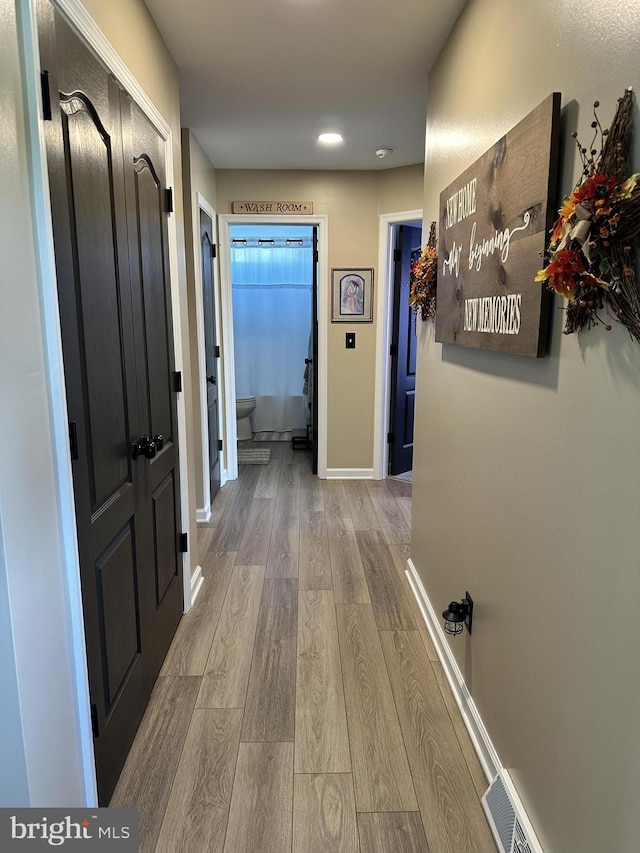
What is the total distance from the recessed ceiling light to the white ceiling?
0.05 meters

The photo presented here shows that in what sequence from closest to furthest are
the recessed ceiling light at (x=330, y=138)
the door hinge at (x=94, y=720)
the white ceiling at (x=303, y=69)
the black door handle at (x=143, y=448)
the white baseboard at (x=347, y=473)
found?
the door hinge at (x=94, y=720) → the black door handle at (x=143, y=448) → the white ceiling at (x=303, y=69) → the recessed ceiling light at (x=330, y=138) → the white baseboard at (x=347, y=473)

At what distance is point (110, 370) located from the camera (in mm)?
1515

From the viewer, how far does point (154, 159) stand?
6.60 ft

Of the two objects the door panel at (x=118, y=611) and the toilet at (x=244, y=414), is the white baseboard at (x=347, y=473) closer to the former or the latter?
the toilet at (x=244, y=414)

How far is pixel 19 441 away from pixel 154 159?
4.83 ft

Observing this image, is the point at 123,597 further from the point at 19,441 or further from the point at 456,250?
the point at 456,250

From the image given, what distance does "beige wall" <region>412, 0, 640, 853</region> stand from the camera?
922 millimetres

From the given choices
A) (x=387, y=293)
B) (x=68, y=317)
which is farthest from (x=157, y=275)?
(x=387, y=293)

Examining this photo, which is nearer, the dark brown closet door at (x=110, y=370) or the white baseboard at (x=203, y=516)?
the dark brown closet door at (x=110, y=370)

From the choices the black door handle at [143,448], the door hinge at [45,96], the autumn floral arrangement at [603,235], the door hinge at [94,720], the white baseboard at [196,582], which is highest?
the door hinge at [45,96]

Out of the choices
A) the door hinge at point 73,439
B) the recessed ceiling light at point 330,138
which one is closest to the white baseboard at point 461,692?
the door hinge at point 73,439

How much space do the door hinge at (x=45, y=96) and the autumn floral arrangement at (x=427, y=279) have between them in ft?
5.13

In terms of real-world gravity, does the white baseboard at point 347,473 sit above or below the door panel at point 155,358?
below

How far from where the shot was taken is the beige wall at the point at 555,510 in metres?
0.92
